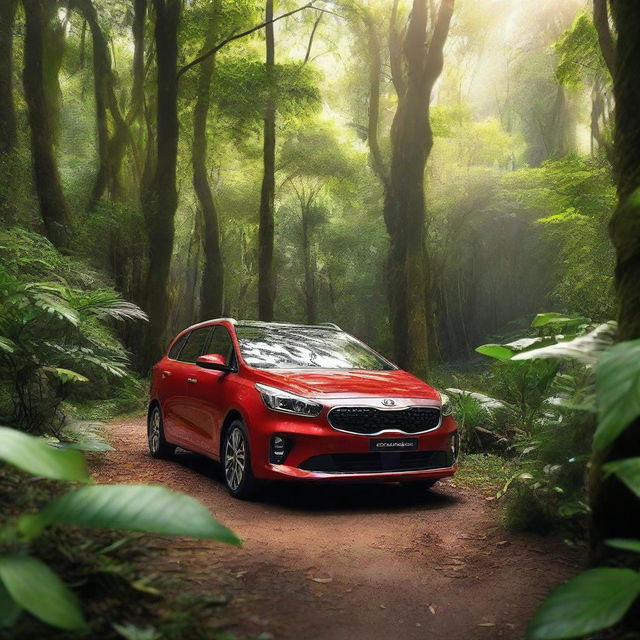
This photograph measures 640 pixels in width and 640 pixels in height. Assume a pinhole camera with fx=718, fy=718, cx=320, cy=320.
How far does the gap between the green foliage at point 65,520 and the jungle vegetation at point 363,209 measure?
1.15 metres

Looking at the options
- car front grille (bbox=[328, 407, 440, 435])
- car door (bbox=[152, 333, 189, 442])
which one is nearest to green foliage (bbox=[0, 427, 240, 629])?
car front grille (bbox=[328, 407, 440, 435])

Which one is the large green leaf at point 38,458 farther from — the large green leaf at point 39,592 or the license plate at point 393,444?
the license plate at point 393,444

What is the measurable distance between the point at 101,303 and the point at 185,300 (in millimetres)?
39830

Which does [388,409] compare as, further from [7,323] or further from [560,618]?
[560,618]

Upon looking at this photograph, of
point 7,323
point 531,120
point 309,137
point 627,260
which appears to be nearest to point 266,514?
point 7,323

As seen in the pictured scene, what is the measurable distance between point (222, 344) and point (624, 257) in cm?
508

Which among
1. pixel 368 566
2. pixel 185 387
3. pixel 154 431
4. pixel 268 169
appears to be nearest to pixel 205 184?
pixel 268 169

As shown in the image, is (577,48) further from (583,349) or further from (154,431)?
(583,349)

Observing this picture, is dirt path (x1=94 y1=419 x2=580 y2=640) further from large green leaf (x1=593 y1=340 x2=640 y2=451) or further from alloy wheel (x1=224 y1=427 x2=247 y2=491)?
large green leaf (x1=593 y1=340 x2=640 y2=451)

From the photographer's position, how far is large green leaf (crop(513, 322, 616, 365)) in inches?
122

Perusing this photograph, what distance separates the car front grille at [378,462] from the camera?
6.06 metres

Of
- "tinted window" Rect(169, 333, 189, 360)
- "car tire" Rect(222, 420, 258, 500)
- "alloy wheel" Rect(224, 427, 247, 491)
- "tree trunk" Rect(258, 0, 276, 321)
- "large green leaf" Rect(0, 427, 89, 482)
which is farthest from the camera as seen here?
"tree trunk" Rect(258, 0, 276, 321)

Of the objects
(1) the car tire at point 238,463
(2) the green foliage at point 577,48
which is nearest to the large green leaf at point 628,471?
(1) the car tire at point 238,463

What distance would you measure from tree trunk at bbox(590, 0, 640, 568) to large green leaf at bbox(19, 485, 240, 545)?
6.08 feet
